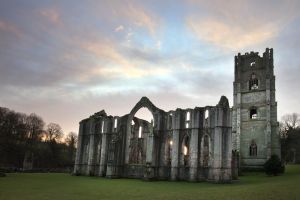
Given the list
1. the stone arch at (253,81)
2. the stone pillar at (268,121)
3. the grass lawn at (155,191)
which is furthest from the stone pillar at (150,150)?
the stone arch at (253,81)

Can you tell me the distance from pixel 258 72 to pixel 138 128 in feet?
71.3

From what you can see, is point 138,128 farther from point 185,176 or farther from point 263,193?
point 263,193

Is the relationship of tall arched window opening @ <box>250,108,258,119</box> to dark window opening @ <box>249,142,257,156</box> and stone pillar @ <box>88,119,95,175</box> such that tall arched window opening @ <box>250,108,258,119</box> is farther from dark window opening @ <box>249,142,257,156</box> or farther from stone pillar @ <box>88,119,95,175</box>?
stone pillar @ <box>88,119,95,175</box>

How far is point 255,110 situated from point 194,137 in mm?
20493

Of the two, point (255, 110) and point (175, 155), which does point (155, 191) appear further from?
point (255, 110)

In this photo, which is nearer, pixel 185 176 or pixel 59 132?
pixel 185 176

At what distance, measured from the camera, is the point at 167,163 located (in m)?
35.5

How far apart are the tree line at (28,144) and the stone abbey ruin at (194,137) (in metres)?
17.8

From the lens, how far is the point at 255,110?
163 feet

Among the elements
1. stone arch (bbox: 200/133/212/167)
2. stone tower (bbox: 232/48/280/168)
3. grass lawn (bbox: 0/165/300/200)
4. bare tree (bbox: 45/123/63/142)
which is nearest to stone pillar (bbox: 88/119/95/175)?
stone arch (bbox: 200/133/212/167)

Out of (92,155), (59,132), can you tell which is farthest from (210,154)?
(59,132)

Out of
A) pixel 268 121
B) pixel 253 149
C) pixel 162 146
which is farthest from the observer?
pixel 253 149

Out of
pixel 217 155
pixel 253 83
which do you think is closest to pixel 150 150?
pixel 217 155

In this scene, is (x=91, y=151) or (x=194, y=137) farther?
(x=91, y=151)
